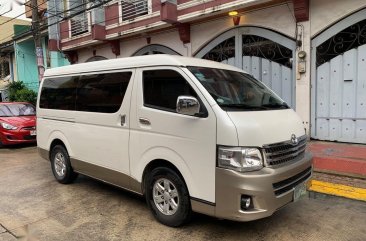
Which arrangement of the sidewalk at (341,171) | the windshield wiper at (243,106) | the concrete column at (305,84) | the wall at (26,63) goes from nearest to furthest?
Result: 1. the windshield wiper at (243,106)
2. the sidewalk at (341,171)
3. the concrete column at (305,84)
4. the wall at (26,63)

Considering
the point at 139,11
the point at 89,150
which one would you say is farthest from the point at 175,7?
the point at 89,150

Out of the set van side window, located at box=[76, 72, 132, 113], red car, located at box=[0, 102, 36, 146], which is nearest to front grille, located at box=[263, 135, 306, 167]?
van side window, located at box=[76, 72, 132, 113]

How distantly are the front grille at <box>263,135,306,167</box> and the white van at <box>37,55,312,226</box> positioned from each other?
0.04 ft

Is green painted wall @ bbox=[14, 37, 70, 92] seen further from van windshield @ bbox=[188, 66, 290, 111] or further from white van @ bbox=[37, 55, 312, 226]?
van windshield @ bbox=[188, 66, 290, 111]

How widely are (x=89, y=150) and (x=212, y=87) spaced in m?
2.44

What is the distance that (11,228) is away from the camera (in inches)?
167

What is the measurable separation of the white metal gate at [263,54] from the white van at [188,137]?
14.1 feet

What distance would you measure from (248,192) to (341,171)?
3.66 m

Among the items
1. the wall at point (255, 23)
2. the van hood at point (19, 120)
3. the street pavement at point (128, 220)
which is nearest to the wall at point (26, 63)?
the van hood at point (19, 120)

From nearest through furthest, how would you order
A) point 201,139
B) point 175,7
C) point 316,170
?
point 201,139, point 316,170, point 175,7

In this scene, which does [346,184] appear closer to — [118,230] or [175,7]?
[118,230]

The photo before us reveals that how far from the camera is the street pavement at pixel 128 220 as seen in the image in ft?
12.9

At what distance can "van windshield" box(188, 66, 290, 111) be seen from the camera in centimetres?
389

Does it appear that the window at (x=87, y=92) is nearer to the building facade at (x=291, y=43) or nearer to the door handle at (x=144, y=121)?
the door handle at (x=144, y=121)
